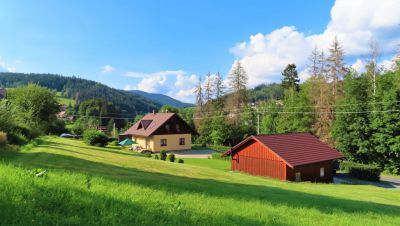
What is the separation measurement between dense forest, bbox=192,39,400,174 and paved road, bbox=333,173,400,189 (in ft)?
12.4

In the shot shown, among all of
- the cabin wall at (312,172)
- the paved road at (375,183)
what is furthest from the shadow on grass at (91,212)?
the paved road at (375,183)

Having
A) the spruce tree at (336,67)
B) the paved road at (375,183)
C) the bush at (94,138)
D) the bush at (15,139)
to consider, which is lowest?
the paved road at (375,183)

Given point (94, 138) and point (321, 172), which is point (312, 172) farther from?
point (94, 138)

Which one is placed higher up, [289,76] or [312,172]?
[289,76]

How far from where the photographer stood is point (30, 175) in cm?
644

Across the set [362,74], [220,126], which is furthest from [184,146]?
[362,74]

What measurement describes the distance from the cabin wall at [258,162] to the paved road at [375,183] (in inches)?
276

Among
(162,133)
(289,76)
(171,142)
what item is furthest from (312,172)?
(289,76)

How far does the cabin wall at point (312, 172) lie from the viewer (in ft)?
92.5

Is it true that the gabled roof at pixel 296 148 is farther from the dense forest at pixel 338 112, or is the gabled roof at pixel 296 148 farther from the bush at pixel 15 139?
the bush at pixel 15 139

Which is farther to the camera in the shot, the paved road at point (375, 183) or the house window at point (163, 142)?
the house window at point (163, 142)

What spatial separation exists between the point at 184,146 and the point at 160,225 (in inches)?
1939

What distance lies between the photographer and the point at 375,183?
31281mm

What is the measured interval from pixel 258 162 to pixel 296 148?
3.95m
